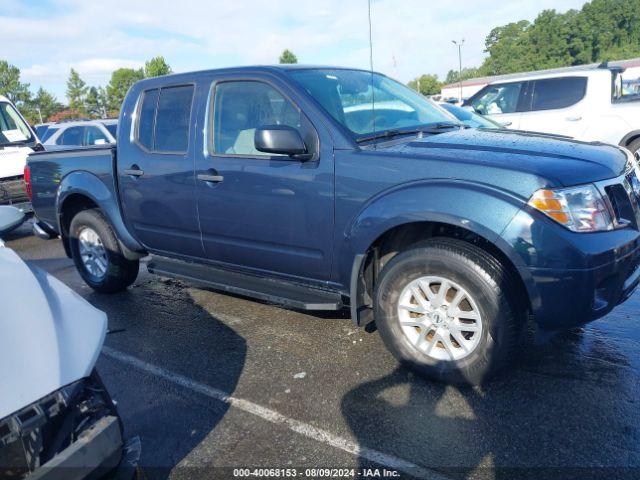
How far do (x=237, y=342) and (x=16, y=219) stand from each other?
1752 millimetres

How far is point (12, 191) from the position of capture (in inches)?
327

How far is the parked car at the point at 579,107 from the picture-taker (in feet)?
27.0

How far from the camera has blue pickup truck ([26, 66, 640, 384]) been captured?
261cm

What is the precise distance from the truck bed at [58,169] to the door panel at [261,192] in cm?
128

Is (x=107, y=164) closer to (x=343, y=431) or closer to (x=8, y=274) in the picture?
(x=8, y=274)

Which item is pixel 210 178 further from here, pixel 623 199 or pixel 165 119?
pixel 623 199

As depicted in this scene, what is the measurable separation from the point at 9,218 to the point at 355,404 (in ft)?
6.88

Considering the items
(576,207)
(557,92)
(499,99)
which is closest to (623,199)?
(576,207)

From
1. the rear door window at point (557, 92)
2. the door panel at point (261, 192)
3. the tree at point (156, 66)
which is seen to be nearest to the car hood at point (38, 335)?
the door panel at point (261, 192)

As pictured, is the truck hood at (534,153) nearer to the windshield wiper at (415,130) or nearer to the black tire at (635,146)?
the windshield wiper at (415,130)

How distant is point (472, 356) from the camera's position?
2.87 meters

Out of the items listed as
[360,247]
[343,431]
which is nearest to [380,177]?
[360,247]

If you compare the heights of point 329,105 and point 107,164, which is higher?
point 329,105

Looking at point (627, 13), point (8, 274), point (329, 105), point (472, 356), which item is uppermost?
point (627, 13)
